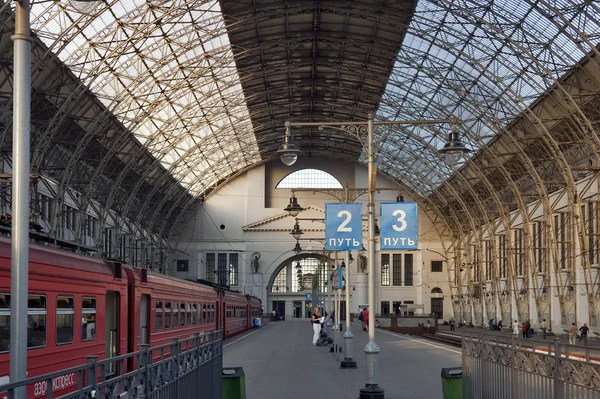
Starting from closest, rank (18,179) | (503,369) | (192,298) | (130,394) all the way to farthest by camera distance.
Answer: (18,179) → (130,394) → (503,369) → (192,298)

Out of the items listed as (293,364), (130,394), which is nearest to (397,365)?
(293,364)

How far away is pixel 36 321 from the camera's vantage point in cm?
1644

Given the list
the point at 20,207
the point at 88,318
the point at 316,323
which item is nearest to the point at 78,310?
the point at 88,318

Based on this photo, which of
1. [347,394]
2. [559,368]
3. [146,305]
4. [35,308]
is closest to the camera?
[559,368]

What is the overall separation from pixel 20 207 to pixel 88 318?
1158cm

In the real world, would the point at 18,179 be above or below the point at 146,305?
above

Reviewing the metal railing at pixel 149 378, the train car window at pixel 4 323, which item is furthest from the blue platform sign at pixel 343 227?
the train car window at pixel 4 323

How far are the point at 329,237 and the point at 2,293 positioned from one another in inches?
378

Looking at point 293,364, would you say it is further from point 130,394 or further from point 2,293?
point 130,394

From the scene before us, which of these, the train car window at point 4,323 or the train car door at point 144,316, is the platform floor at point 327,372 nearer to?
the train car door at point 144,316

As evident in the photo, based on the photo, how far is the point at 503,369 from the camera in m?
14.1

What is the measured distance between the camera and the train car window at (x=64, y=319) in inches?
699

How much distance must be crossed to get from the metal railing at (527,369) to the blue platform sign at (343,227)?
18.8 feet

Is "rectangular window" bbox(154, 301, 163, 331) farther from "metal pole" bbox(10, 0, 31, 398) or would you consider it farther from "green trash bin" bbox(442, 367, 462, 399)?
"metal pole" bbox(10, 0, 31, 398)
